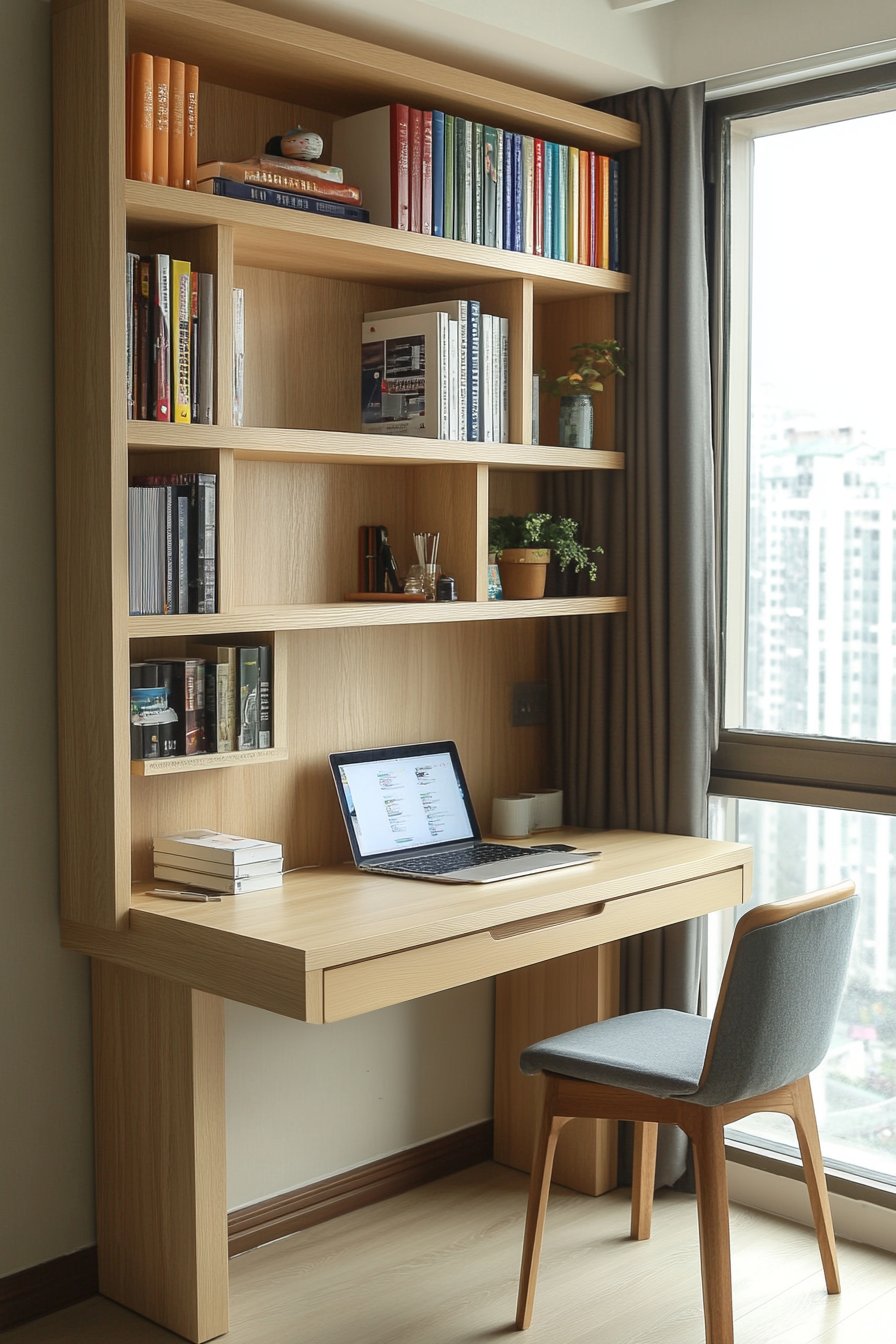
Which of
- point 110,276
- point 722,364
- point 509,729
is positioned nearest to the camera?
point 110,276

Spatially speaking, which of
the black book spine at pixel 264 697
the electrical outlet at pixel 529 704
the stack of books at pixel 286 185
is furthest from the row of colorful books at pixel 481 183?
the electrical outlet at pixel 529 704

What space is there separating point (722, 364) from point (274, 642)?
4.03 ft

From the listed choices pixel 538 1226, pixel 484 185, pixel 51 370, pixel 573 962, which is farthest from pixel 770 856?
pixel 51 370

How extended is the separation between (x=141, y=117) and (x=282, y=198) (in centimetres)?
28

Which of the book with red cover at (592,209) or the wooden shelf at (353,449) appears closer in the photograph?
the wooden shelf at (353,449)

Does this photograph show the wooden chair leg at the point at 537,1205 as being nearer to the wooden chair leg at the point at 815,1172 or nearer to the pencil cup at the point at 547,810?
the wooden chair leg at the point at 815,1172

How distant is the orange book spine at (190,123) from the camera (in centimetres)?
245

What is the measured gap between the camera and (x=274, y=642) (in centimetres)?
271

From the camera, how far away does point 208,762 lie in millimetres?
2582

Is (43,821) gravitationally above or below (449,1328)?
above

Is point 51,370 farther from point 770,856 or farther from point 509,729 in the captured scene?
point 770,856

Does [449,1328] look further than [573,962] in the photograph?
No

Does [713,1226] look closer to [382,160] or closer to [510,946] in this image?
[510,946]

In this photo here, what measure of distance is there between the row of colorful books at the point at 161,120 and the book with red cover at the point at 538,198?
0.81 meters
